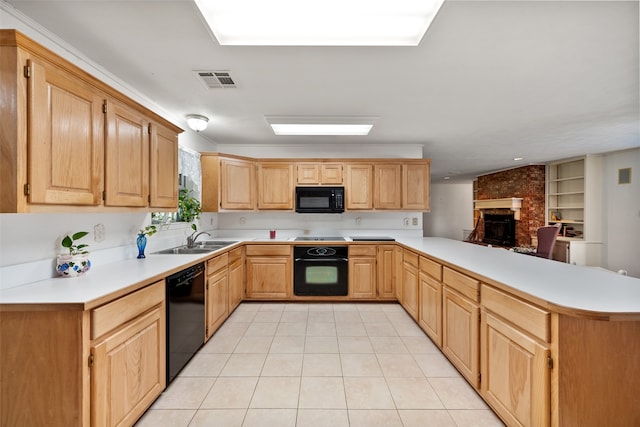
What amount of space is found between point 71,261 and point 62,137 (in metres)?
0.80

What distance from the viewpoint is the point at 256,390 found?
1991 millimetres

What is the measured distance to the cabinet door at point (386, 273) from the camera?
151 inches

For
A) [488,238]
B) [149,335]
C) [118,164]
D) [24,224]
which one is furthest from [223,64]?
[488,238]

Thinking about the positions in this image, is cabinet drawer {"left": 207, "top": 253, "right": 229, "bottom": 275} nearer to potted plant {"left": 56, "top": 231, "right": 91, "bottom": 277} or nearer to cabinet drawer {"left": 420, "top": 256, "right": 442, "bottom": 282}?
potted plant {"left": 56, "top": 231, "right": 91, "bottom": 277}

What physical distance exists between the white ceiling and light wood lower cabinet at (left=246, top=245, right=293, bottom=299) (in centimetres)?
171

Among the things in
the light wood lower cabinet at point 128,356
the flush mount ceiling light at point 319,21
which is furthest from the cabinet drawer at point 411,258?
the light wood lower cabinet at point 128,356

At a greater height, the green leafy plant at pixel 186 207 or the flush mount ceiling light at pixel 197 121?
the flush mount ceiling light at pixel 197 121

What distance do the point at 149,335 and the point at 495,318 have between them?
7.20 feet

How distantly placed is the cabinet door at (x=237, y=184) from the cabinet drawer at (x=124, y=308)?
2080mm

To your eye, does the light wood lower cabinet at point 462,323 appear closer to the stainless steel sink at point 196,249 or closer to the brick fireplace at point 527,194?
the stainless steel sink at point 196,249

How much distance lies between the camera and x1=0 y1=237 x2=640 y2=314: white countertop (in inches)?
49.6

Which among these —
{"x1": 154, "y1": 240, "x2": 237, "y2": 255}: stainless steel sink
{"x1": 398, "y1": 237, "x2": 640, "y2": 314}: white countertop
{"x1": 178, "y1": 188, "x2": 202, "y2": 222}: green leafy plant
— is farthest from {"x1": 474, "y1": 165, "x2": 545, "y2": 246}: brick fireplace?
{"x1": 178, "y1": 188, "x2": 202, "y2": 222}: green leafy plant

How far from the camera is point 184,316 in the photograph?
220cm

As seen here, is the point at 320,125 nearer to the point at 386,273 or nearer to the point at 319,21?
the point at 319,21
